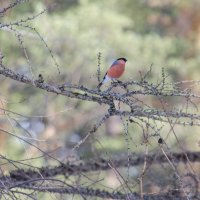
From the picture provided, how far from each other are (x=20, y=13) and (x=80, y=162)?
26.4 ft

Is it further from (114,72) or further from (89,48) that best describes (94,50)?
(114,72)

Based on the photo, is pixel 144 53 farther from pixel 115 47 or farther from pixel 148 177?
pixel 148 177

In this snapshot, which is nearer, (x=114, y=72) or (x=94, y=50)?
(x=114, y=72)

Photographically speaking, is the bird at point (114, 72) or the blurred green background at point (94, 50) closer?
the bird at point (114, 72)

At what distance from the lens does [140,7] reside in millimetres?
17797

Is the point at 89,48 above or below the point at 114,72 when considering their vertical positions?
above

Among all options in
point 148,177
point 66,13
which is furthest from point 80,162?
point 66,13

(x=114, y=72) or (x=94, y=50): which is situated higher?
(x=94, y=50)

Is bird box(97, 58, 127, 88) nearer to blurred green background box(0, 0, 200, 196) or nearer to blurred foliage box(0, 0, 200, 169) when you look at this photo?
blurred foliage box(0, 0, 200, 169)

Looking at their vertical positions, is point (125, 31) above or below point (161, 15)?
below

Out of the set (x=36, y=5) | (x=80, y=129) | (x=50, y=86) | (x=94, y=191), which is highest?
(x=36, y=5)

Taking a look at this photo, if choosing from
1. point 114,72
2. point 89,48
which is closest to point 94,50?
point 89,48

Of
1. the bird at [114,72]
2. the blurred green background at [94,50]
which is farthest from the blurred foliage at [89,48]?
the bird at [114,72]

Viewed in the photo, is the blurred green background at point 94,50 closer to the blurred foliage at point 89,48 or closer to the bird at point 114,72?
the blurred foliage at point 89,48
